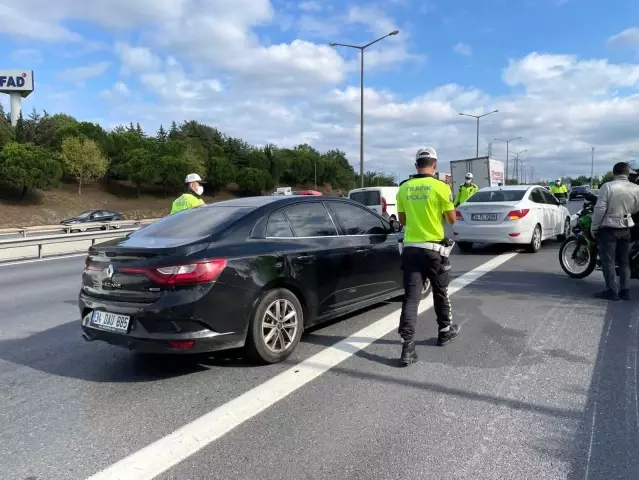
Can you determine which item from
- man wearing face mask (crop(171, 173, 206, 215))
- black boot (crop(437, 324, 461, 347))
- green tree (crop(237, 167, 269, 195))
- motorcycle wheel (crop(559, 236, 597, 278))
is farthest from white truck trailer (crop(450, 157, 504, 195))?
green tree (crop(237, 167, 269, 195))

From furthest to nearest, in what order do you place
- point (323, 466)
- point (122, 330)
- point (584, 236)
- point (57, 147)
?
point (57, 147) < point (584, 236) < point (122, 330) < point (323, 466)

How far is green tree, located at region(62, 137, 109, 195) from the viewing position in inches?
1973

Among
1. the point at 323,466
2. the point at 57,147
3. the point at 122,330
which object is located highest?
the point at 57,147

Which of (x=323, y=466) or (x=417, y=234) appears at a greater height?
(x=417, y=234)

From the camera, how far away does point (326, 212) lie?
559 cm

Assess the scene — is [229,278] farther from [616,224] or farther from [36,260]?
[36,260]

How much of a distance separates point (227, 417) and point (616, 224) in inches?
228

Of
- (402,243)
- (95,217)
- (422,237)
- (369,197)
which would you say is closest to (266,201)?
(402,243)

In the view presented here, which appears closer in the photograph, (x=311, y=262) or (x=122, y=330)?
(x=122, y=330)

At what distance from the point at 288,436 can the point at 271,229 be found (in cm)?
208

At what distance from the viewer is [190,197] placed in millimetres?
7434

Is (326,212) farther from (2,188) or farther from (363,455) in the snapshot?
(2,188)

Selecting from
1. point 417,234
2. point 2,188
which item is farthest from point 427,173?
point 2,188

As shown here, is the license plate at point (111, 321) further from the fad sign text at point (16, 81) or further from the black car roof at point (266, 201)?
the fad sign text at point (16, 81)
